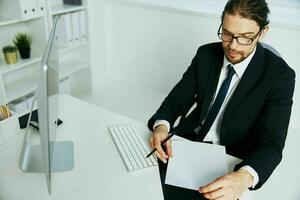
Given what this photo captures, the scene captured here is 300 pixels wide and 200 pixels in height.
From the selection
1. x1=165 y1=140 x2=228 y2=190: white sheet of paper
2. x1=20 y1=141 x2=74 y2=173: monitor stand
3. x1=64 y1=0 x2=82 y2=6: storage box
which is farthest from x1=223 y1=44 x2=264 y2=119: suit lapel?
x1=64 y1=0 x2=82 y2=6: storage box

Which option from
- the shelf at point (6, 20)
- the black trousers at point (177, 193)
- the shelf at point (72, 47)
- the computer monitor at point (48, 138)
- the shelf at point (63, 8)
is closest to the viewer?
the computer monitor at point (48, 138)

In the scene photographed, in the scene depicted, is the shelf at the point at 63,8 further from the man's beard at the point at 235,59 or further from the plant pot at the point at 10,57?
the man's beard at the point at 235,59

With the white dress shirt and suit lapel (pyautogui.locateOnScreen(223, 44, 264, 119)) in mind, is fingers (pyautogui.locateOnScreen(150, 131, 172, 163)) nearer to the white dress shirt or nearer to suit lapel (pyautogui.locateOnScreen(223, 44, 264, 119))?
the white dress shirt

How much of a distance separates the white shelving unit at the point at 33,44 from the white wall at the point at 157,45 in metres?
0.19

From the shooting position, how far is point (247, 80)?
1.25 meters

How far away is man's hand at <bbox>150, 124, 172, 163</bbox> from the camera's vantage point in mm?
1107

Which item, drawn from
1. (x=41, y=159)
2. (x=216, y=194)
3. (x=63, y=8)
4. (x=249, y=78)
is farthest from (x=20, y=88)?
(x=216, y=194)

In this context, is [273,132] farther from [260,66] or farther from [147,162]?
[147,162]

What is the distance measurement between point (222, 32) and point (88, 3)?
5.98 ft

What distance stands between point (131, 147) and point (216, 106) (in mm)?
459

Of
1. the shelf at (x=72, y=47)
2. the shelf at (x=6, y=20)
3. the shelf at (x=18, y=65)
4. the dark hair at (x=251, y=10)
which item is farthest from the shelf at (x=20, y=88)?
the dark hair at (x=251, y=10)

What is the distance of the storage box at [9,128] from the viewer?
1.16 m

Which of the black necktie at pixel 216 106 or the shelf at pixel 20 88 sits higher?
the black necktie at pixel 216 106

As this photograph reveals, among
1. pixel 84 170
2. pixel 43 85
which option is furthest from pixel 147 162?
pixel 43 85
